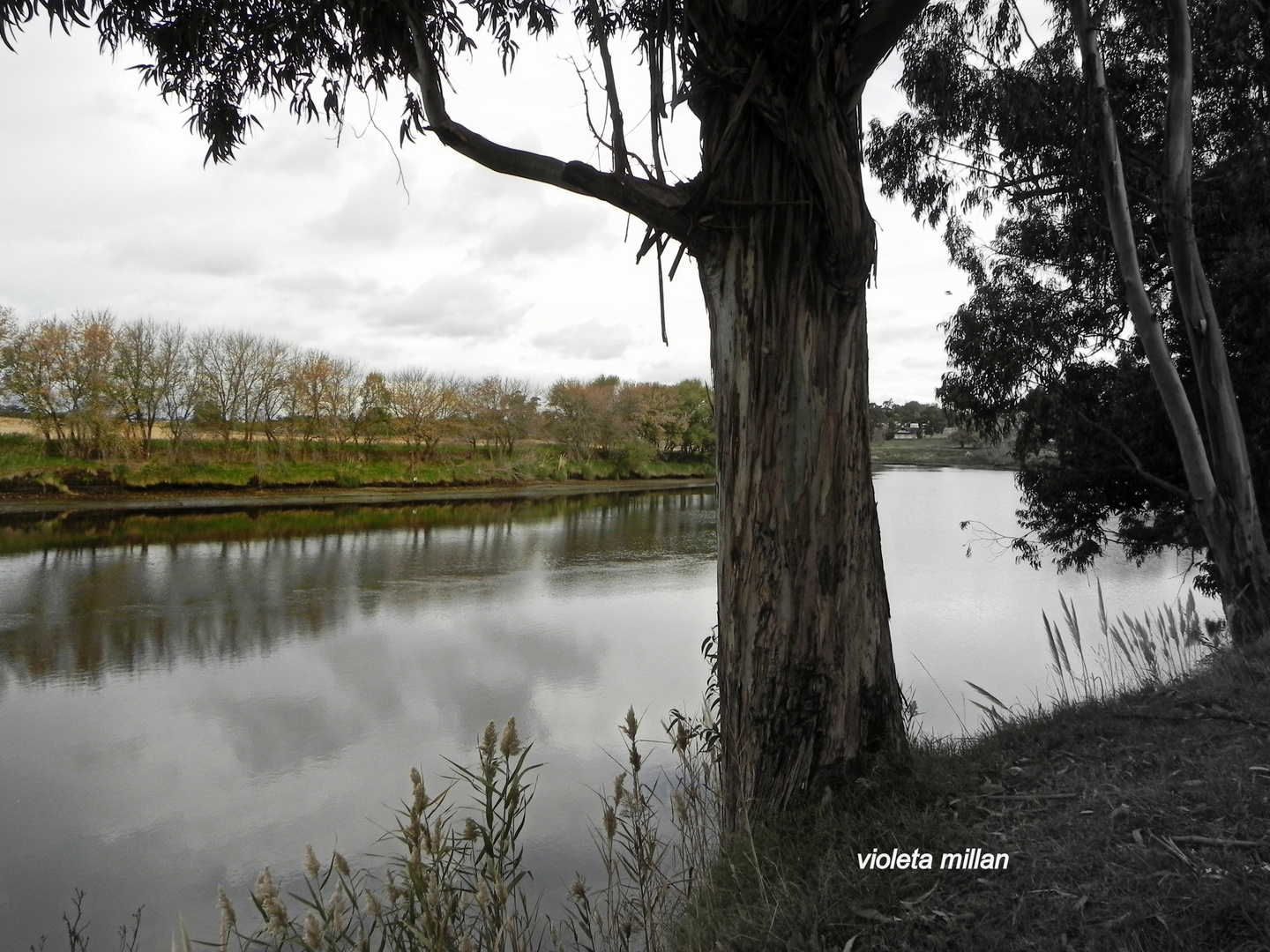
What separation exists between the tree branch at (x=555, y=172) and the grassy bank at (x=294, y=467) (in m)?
19.4

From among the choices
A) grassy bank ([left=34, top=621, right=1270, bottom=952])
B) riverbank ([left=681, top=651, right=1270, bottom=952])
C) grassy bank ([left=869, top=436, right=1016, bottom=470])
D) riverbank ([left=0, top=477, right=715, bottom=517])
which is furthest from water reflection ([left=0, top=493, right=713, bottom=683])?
riverbank ([left=681, top=651, right=1270, bottom=952])

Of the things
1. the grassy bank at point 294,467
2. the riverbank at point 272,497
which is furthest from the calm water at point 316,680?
the grassy bank at point 294,467

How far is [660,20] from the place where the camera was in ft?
7.51

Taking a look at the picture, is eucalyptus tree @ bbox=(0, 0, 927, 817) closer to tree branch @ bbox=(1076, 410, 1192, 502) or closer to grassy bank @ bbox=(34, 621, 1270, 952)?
grassy bank @ bbox=(34, 621, 1270, 952)

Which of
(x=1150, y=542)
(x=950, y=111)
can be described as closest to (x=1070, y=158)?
(x=950, y=111)

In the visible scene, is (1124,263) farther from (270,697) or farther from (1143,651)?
(270,697)

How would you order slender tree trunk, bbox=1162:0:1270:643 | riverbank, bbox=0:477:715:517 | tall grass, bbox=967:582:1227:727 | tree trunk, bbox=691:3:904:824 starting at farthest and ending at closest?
riverbank, bbox=0:477:715:517
slender tree trunk, bbox=1162:0:1270:643
tall grass, bbox=967:582:1227:727
tree trunk, bbox=691:3:904:824

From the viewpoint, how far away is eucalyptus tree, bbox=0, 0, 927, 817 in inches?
79.5

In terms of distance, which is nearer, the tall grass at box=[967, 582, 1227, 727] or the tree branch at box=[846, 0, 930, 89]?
the tree branch at box=[846, 0, 930, 89]

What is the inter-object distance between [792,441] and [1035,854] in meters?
0.97

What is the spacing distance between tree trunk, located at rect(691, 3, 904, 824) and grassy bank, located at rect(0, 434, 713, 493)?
2000 centimetres

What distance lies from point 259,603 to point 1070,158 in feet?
25.9

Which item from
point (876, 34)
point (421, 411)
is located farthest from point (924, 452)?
point (876, 34)

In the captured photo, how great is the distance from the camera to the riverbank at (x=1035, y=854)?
4.48ft
